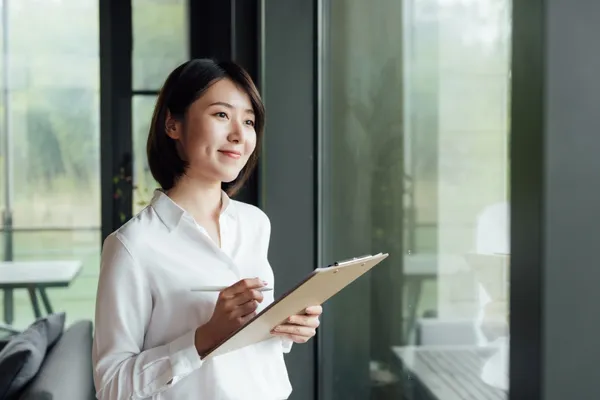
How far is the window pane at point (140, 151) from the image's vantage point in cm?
368

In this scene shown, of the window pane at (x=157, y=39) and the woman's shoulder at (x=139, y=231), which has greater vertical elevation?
the window pane at (x=157, y=39)

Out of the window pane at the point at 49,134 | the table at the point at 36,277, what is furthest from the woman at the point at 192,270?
the table at the point at 36,277

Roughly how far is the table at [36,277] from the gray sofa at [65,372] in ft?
3.42

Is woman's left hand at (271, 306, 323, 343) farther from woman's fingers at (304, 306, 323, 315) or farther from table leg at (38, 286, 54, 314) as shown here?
table leg at (38, 286, 54, 314)

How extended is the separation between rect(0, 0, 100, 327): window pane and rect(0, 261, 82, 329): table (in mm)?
76

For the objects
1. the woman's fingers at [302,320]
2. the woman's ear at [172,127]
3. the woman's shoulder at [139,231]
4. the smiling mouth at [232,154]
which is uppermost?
the woman's ear at [172,127]

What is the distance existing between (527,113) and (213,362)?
0.83 meters

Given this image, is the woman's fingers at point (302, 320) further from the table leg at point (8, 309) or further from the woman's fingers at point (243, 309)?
the table leg at point (8, 309)

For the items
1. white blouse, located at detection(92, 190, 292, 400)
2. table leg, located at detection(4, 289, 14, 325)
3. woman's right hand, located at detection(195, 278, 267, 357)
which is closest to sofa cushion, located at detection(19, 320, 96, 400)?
white blouse, located at detection(92, 190, 292, 400)

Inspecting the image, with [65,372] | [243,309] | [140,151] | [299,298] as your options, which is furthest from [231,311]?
[140,151]

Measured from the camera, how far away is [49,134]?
3.81 metres

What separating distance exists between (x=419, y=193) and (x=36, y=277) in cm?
282

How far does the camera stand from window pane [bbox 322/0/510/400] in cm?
117

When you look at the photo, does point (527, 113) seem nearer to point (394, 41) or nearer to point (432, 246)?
point (432, 246)
